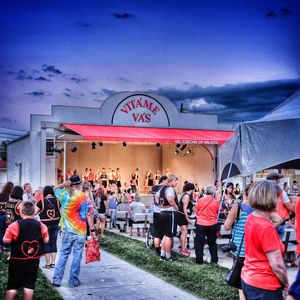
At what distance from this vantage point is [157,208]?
9.91 meters

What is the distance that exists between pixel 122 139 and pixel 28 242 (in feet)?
55.1

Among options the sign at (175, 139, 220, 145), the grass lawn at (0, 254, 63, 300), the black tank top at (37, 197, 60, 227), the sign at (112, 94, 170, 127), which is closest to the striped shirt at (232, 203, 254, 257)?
the grass lawn at (0, 254, 63, 300)

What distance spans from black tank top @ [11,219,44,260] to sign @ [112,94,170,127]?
19.9m

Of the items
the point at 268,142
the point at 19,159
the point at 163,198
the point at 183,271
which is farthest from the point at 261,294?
the point at 19,159

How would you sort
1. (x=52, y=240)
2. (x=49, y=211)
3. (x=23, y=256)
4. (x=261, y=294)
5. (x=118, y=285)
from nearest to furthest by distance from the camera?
(x=261, y=294)
(x=23, y=256)
(x=118, y=285)
(x=49, y=211)
(x=52, y=240)

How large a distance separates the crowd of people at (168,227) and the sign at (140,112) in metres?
12.5

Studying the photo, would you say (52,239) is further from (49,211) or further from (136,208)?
(136,208)

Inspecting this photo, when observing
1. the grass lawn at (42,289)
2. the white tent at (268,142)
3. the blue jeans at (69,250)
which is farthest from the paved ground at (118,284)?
the white tent at (268,142)

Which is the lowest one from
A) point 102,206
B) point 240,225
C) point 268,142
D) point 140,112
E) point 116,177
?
point 102,206

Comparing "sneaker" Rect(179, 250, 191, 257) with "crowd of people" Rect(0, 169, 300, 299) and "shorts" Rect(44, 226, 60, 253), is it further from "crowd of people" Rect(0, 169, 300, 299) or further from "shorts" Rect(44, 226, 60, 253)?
"shorts" Rect(44, 226, 60, 253)

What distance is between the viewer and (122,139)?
72.4 ft

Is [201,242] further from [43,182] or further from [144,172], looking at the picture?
[144,172]

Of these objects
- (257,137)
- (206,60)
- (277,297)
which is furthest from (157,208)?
(206,60)

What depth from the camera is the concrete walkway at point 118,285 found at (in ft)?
22.4
